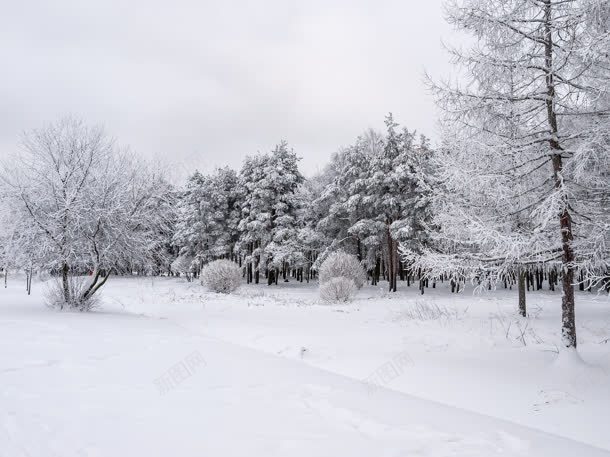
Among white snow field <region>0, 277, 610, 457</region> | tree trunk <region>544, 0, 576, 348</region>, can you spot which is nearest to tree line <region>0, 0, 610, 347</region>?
tree trunk <region>544, 0, 576, 348</region>

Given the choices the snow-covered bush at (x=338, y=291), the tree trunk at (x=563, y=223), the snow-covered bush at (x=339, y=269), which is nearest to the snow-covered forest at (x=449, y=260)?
the tree trunk at (x=563, y=223)

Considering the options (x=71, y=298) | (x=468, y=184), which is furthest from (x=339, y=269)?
(x=468, y=184)

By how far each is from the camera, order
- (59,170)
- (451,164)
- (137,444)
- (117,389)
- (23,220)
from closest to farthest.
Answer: (137,444) → (117,389) → (451,164) → (23,220) → (59,170)

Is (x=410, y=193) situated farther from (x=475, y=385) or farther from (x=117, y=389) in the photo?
(x=117, y=389)

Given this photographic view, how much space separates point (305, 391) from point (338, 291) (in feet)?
45.5

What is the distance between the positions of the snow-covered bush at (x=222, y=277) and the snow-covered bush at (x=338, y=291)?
7192 millimetres

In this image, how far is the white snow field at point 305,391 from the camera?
12.5ft

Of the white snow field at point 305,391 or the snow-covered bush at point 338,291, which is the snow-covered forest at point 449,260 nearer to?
the white snow field at point 305,391

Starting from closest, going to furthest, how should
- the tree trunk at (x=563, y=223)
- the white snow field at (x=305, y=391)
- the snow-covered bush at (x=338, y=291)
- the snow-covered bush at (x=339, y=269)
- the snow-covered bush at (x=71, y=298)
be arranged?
the white snow field at (x=305, y=391) → the tree trunk at (x=563, y=223) → the snow-covered bush at (x=71, y=298) → the snow-covered bush at (x=338, y=291) → the snow-covered bush at (x=339, y=269)

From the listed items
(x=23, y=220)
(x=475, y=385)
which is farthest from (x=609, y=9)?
(x=23, y=220)

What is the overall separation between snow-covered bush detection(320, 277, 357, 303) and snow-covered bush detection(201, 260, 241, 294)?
7192 millimetres

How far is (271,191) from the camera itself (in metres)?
33.9

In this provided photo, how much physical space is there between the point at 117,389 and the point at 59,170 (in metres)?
12.0

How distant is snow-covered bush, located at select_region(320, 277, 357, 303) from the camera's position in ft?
63.6
